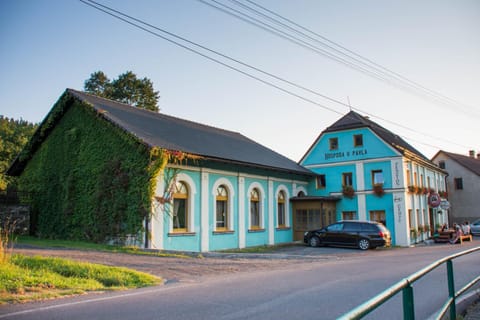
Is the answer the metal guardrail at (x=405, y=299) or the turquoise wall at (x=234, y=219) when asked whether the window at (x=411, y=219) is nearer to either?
the turquoise wall at (x=234, y=219)

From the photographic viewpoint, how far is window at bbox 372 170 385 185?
3003 centimetres

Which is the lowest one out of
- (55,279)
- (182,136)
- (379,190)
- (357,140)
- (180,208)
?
(55,279)

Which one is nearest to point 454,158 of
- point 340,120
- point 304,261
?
point 340,120

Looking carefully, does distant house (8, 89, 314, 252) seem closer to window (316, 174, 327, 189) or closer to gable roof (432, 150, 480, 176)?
window (316, 174, 327, 189)

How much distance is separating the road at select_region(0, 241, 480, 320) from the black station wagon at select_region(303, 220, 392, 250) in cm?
1158

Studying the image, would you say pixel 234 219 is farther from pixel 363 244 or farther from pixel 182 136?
pixel 363 244

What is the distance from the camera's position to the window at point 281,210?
91.6ft

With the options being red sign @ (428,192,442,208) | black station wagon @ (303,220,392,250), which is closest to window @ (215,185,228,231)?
black station wagon @ (303,220,392,250)

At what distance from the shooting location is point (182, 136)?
2331cm

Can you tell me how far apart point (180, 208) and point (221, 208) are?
304 cm

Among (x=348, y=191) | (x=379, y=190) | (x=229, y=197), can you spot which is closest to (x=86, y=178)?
(x=229, y=197)

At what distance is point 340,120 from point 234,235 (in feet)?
48.8

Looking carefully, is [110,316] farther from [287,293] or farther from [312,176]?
[312,176]

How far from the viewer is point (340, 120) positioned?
3341 cm
